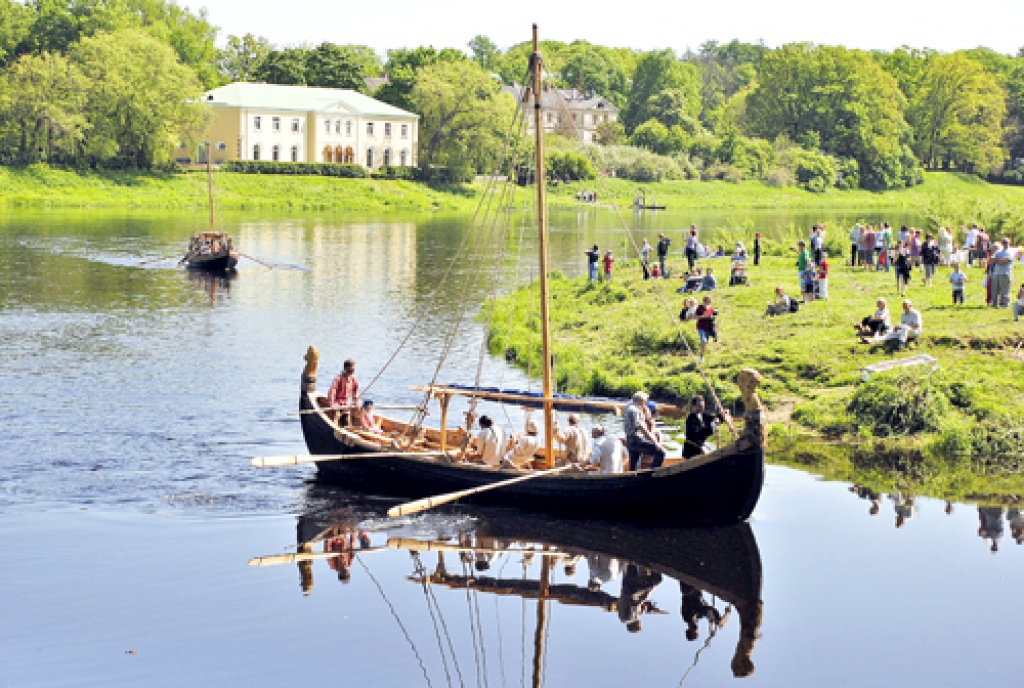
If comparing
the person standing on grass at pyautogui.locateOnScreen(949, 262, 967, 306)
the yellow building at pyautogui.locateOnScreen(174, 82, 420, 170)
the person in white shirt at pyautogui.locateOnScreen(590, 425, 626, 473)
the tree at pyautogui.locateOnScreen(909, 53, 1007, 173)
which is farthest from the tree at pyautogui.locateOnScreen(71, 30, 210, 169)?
the person in white shirt at pyautogui.locateOnScreen(590, 425, 626, 473)

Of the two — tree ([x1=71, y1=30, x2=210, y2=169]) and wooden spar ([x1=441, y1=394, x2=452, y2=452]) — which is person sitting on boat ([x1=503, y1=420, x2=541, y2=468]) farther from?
tree ([x1=71, y1=30, x2=210, y2=169])

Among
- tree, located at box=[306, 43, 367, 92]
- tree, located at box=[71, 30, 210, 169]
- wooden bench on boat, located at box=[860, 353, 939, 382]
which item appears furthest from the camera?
tree, located at box=[306, 43, 367, 92]

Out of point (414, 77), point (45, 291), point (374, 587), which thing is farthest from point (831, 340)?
point (414, 77)

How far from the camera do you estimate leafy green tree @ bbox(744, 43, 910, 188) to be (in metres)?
150

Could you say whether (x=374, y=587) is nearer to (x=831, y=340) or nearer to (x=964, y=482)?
(x=964, y=482)

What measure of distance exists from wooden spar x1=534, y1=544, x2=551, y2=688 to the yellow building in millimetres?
112492

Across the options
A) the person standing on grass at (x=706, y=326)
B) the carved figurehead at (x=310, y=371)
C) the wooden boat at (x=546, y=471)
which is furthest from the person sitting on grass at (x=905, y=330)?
the carved figurehead at (x=310, y=371)

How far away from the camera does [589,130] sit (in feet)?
543

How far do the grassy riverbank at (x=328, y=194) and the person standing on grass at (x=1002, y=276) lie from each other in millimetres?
51062

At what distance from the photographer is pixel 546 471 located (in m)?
22.3

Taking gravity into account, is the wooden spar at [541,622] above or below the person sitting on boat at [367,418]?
below

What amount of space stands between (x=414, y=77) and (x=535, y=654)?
129128 mm

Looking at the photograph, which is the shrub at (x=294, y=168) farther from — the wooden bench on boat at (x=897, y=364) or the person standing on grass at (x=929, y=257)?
the wooden bench on boat at (x=897, y=364)

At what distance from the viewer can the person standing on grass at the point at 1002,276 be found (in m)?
34.4
